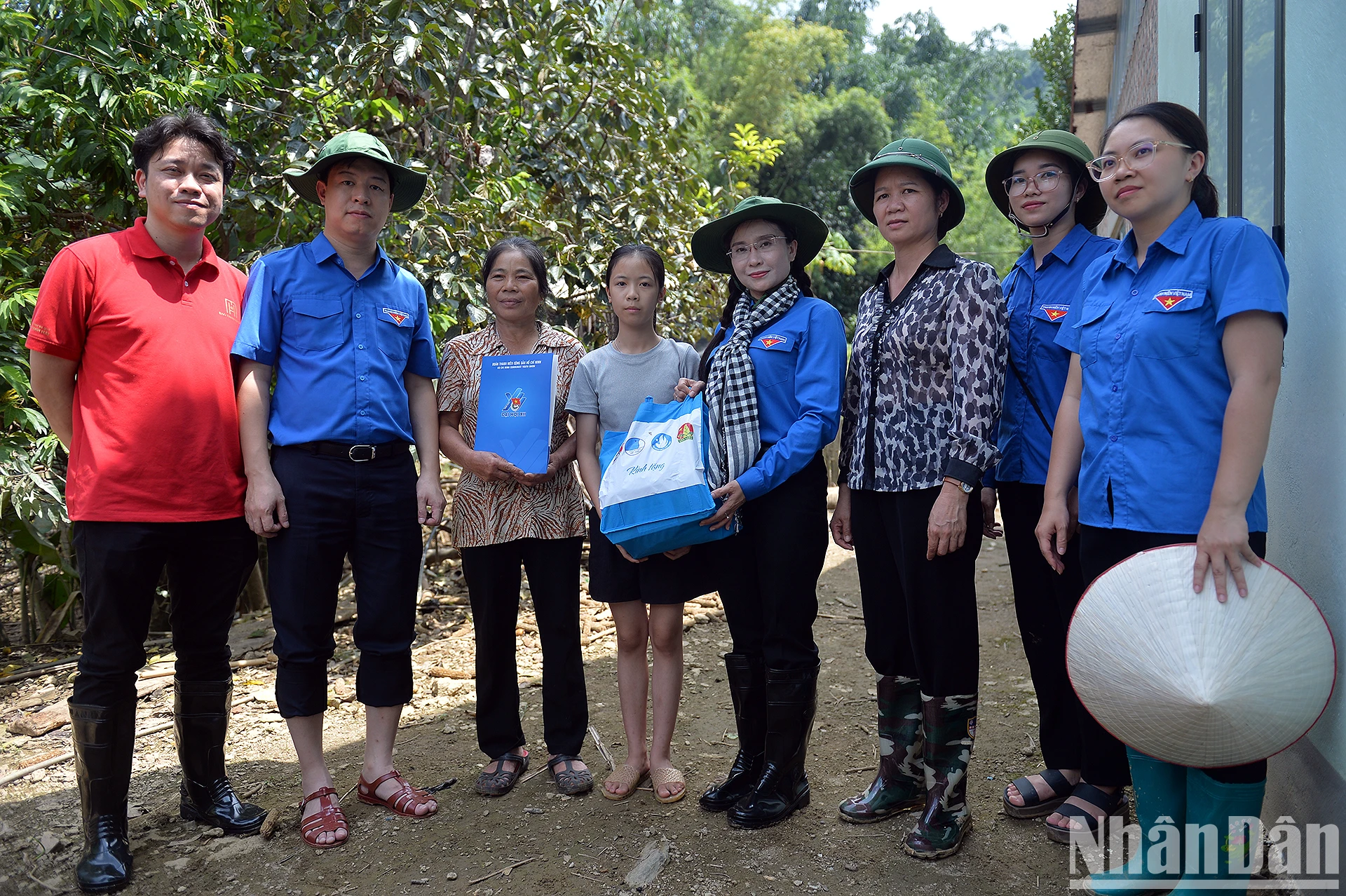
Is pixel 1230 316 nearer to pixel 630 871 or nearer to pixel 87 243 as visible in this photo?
pixel 630 871

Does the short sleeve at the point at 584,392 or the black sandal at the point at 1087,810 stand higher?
the short sleeve at the point at 584,392

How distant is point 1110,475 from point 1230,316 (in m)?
0.48

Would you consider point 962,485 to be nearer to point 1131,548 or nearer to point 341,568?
point 1131,548

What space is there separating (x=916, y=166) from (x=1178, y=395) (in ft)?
3.64

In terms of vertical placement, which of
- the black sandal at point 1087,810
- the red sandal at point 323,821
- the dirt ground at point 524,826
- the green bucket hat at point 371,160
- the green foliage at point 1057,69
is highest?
the green foliage at point 1057,69

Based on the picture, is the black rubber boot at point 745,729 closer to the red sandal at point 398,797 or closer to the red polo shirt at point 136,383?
the red sandal at point 398,797

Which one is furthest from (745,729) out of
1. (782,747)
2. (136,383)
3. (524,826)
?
(136,383)

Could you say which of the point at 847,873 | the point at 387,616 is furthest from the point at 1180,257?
the point at 387,616

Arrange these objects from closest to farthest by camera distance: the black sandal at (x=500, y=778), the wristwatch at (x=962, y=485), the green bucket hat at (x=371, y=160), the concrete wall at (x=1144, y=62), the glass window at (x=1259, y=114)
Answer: the wristwatch at (x=962, y=485) → the glass window at (x=1259, y=114) → the green bucket hat at (x=371, y=160) → the black sandal at (x=500, y=778) → the concrete wall at (x=1144, y=62)

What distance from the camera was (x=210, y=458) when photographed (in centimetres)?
316

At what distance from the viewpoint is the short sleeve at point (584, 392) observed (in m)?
3.46

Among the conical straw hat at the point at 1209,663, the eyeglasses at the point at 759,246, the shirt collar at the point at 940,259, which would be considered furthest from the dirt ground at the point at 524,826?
the eyeglasses at the point at 759,246

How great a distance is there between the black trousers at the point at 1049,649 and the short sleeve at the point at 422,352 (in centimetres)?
207

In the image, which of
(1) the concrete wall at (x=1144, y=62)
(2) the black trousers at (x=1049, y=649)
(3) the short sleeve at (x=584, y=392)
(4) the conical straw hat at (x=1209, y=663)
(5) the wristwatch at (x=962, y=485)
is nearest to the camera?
(4) the conical straw hat at (x=1209, y=663)
